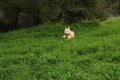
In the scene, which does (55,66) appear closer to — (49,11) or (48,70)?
(48,70)

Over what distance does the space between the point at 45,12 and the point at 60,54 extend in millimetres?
4072

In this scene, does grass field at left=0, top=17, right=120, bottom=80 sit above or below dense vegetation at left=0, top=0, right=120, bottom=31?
below

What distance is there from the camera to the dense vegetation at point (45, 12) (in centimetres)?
1349

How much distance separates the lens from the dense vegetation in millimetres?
13492

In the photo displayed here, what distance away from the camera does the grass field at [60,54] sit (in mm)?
8430

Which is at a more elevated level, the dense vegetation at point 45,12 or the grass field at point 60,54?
the dense vegetation at point 45,12

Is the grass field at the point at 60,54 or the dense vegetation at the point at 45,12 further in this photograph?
the dense vegetation at the point at 45,12

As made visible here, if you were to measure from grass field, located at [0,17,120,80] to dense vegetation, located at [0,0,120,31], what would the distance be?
28.9 inches

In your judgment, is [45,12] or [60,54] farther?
[45,12]

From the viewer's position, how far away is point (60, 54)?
9.91 meters

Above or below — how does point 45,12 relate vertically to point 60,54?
above

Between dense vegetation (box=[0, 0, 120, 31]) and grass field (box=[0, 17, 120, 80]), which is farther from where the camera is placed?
dense vegetation (box=[0, 0, 120, 31])

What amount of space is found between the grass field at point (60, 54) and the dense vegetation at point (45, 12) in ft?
2.41

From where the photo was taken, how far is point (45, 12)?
13.6 metres
